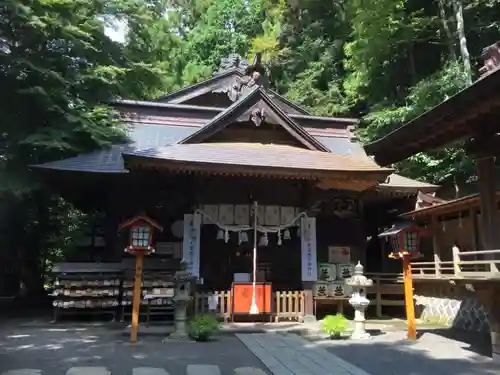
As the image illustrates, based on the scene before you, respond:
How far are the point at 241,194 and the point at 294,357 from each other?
21.6ft

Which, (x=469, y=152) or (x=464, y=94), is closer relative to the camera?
(x=464, y=94)

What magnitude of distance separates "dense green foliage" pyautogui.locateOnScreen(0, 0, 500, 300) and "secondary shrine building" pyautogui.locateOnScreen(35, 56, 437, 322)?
119 cm

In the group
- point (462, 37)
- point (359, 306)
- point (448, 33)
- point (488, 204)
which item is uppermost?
point (448, 33)

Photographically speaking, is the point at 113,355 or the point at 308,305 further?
the point at 308,305

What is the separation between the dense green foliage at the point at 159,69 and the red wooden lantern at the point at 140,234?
173 inches

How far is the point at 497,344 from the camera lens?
291 inches

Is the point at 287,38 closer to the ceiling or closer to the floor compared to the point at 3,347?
closer to the ceiling

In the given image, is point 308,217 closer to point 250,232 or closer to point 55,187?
point 250,232

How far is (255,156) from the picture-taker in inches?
515

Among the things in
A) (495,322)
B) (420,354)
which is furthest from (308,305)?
(495,322)

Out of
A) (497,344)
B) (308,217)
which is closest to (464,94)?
(497,344)

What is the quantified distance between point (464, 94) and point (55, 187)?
11753mm

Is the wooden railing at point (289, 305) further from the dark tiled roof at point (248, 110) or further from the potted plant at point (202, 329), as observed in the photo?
the dark tiled roof at point (248, 110)

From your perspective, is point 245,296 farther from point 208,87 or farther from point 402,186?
point 208,87
